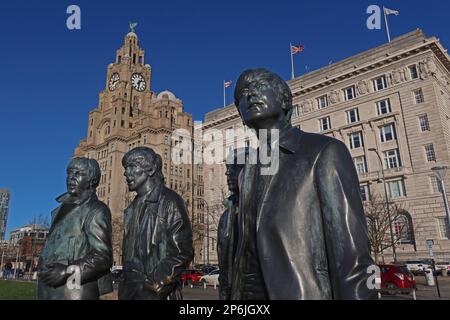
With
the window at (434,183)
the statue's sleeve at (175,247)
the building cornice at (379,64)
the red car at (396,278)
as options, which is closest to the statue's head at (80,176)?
the statue's sleeve at (175,247)

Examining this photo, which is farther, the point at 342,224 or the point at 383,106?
the point at 383,106

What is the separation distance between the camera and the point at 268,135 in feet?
8.97

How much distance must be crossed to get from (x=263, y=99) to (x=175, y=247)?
2543mm

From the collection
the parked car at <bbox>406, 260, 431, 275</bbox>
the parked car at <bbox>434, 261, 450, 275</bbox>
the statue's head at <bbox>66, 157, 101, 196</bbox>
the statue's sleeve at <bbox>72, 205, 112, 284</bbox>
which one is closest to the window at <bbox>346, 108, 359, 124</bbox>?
the parked car at <bbox>406, 260, 431, 275</bbox>

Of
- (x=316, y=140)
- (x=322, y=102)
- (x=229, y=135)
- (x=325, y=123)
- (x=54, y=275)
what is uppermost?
(x=322, y=102)

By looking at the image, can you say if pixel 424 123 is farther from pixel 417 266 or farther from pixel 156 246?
pixel 156 246

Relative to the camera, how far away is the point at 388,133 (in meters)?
36.9

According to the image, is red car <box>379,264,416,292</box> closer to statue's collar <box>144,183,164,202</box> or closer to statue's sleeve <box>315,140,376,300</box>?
statue's collar <box>144,183,164,202</box>

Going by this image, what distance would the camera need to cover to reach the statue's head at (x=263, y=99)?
8.87 ft

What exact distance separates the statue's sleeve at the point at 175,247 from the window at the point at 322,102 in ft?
133

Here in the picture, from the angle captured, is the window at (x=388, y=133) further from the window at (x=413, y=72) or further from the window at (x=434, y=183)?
the window at (x=434, y=183)

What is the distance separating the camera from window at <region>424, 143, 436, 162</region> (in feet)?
110

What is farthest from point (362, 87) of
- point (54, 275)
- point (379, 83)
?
point (54, 275)
